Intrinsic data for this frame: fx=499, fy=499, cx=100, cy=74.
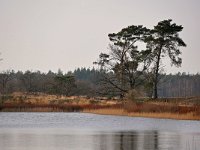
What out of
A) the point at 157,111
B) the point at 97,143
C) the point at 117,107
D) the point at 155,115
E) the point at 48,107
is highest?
the point at 117,107

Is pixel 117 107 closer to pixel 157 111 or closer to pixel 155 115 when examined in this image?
pixel 157 111

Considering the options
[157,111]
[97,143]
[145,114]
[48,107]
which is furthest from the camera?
[48,107]

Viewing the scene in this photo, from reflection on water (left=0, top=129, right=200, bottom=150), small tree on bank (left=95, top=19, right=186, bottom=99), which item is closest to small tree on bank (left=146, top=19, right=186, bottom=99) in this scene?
small tree on bank (left=95, top=19, right=186, bottom=99)

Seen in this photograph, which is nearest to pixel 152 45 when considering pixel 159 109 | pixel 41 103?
pixel 41 103

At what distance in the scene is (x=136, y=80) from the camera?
7119cm

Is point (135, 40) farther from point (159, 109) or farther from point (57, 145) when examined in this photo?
point (57, 145)

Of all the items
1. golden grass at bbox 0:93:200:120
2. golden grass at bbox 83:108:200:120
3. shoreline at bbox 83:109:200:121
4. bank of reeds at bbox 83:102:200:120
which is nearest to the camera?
shoreline at bbox 83:109:200:121

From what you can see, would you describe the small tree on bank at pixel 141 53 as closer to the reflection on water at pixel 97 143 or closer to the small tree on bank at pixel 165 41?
the small tree on bank at pixel 165 41

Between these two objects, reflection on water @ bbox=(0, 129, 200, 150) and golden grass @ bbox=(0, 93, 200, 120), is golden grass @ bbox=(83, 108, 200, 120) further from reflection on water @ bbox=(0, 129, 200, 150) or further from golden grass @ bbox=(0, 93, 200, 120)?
reflection on water @ bbox=(0, 129, 200, 150)

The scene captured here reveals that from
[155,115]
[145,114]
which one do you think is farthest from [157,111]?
[145,114]

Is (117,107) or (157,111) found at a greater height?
(117,107)

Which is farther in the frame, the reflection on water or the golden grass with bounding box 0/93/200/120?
the golden grass with bounding box 0/93/200/120

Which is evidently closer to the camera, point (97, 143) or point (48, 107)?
point (97, 143)

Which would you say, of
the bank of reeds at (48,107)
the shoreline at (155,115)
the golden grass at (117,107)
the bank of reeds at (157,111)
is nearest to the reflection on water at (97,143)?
the shoreline at (155,115)
